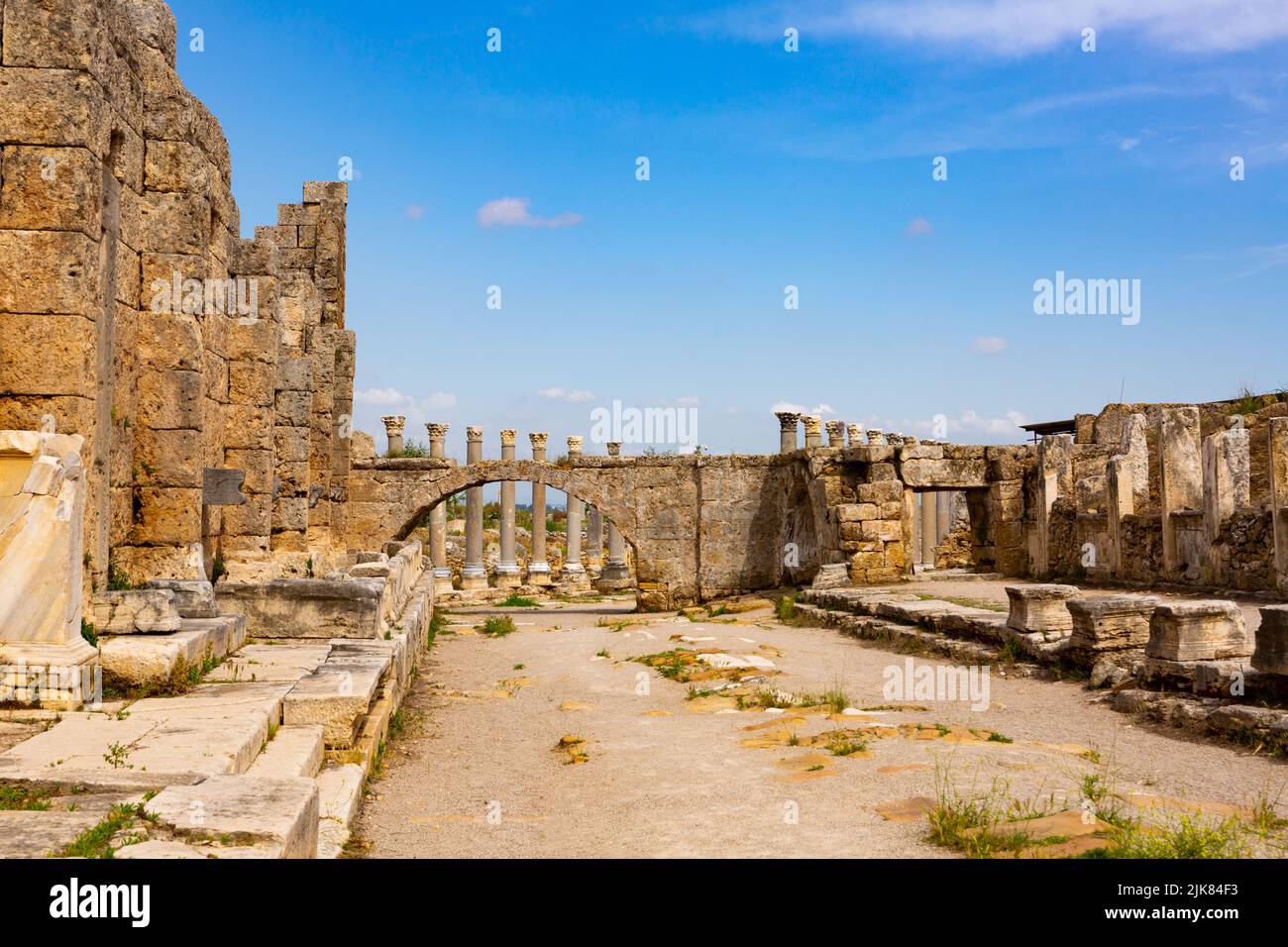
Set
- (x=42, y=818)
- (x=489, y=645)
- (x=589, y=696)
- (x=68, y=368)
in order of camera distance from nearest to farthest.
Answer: (x=42, y=818), (x=68, y=368), (x=589, y=696), (x=489, y=645)

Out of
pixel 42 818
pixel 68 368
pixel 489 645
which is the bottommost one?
pixel 489 645

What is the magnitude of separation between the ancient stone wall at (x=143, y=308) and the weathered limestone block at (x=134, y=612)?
1.55 feet

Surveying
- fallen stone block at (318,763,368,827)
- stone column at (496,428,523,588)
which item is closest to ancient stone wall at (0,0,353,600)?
fallen stone block at (318,763,368,827)

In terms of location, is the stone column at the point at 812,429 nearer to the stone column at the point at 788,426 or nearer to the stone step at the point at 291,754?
the stone column at the point at 788,426

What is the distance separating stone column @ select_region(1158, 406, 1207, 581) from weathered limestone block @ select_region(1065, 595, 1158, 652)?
5.99m

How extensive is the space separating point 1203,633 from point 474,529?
2334 centimetres

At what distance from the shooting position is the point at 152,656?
655cm

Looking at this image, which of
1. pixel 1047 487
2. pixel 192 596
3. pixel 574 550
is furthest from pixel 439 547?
pixel 192 596

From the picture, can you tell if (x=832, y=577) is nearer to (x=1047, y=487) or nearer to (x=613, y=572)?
(x=1047, y=487)

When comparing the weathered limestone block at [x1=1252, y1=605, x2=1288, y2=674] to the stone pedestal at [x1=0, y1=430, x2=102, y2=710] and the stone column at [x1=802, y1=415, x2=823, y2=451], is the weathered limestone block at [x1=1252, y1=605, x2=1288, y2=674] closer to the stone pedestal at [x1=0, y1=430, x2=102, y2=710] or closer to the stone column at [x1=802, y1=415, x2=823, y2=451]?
the stone pedestal at [x1=0, y1=430, x2=102, y2=710]
